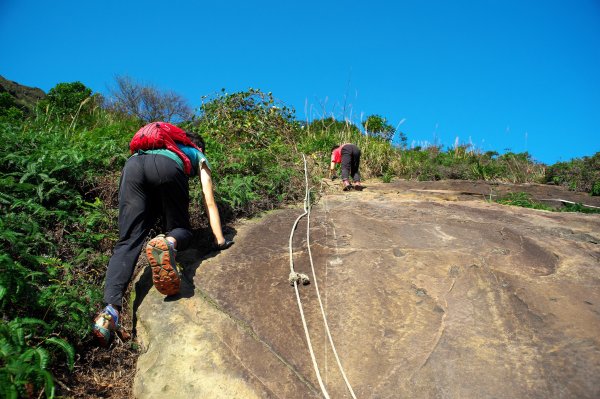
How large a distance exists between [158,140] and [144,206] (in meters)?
0.47

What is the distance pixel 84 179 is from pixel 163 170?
1.30m

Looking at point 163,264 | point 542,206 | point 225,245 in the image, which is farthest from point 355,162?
point 163,264

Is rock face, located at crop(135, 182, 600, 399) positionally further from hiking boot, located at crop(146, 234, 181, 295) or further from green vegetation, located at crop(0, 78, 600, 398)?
green vegetation, located at crop(0, 78, 600, 398)

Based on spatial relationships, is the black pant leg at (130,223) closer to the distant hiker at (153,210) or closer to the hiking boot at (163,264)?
the distant hiker at (153,210)

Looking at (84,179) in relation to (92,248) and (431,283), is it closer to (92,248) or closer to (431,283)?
(92,248)

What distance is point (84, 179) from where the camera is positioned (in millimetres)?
3283

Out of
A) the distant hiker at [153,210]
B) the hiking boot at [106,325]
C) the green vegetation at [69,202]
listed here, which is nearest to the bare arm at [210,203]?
the distant hiker at [153,210]

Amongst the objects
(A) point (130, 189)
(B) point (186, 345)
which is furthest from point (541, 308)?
(A) point (130, 189)

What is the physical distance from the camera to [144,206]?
2459 millimetres

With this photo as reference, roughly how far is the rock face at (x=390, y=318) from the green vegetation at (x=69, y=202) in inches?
17.2

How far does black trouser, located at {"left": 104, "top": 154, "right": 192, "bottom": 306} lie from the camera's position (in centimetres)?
229

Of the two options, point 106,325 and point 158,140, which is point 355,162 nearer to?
point 158,140

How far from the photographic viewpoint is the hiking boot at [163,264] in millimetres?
2115

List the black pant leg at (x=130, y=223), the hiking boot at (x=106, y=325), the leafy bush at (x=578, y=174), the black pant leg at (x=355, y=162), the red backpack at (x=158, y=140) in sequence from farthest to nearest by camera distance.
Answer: the leafy bush at (x=578, y=174) < the black pant leg at (x=355, y=162) < the red backpack at (x=158, y=140) < the black pant leg at (x=130, y=223) < the hiking boot at (x=106, y=325)
